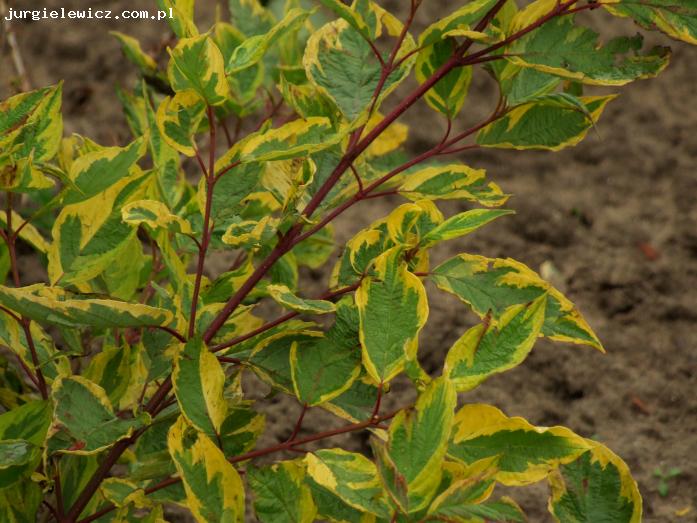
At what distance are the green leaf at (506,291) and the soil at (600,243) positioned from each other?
2.28ft

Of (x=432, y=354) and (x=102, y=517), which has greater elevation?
(x=102, y=517)

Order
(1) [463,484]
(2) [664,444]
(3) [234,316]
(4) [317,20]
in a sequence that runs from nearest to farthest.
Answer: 1. (1) [463,484]
2. (3) [234,316]
3. (2) [664,444]
4. (4) [317,20]

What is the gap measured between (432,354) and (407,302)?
Answer: 3.44 feet

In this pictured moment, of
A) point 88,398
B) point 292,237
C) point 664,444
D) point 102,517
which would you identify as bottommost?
point 664,444

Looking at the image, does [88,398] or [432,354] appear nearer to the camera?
[88,398]

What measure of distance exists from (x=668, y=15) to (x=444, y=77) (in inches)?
10.1

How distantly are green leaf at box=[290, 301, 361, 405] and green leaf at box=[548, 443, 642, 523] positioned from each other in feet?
0.76

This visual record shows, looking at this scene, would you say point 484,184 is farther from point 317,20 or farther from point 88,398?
point 317,20

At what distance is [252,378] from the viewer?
6.29 feet

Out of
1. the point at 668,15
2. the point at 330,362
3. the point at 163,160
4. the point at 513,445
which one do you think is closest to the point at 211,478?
the point at 330,362

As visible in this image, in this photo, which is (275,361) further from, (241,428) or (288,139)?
(288,139)

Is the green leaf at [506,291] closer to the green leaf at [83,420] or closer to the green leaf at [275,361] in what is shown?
the green leaf at [275,361]

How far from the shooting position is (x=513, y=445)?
0.87 meters

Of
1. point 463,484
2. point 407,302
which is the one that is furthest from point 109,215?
point 463,484
